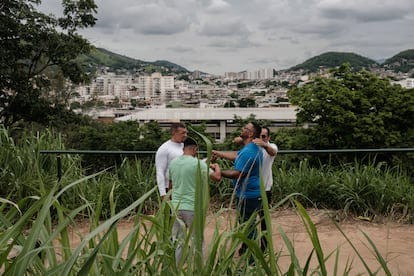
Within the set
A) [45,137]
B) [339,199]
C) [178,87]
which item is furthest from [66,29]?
[178,87]

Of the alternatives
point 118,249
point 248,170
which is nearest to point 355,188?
point 248,170

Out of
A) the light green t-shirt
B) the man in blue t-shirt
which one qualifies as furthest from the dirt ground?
the light green t-shirt

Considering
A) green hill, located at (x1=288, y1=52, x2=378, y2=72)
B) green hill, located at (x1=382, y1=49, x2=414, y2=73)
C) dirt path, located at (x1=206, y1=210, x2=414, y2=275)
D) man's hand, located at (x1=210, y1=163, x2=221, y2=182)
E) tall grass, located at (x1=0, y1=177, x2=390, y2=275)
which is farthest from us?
green hill, located at (x1=288, y1=52, x2=378, y2=72)

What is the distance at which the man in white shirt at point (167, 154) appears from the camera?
4013 mm

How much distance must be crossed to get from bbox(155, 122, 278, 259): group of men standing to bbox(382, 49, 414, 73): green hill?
125 metres

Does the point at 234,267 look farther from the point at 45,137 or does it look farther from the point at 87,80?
the point at 87,80

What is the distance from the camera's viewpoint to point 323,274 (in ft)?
4.49

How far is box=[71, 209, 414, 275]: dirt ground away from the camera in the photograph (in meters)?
3.77

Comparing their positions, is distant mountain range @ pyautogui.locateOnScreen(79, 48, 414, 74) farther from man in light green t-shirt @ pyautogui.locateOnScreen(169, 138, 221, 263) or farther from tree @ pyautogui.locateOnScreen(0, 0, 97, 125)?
man in light green t-shirt @ pyautogui.locateOnScreen(169, 138, 221, 263)

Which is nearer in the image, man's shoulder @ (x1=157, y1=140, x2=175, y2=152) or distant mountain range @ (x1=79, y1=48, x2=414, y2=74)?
man's shoulder @ (x1=157, y1=140, x2=175, y2=152)

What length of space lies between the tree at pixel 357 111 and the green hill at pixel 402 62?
3912 inches

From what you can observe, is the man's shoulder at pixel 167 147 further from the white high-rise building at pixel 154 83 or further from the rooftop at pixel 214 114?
the white high-rise building at pixel 154 83

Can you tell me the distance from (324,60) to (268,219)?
138579 millimetres

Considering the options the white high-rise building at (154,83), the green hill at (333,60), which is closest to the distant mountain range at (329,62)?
the green hill at (333,60)
